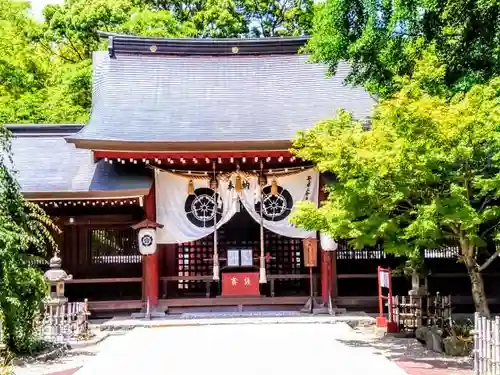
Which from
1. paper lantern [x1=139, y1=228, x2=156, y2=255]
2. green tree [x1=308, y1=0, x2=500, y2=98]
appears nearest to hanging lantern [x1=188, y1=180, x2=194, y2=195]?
paper lantern [x1=139, y1=228, x2=156, y2=255]

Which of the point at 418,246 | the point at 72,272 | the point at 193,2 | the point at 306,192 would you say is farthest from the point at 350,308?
the point at 193,2

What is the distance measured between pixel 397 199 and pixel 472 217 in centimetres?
112

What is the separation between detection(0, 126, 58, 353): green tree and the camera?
31.0 ft

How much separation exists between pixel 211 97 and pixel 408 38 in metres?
6.84

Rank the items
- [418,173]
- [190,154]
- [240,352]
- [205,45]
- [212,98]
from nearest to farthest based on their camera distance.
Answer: [418,173] → [240,352] → [190,154] → [212,98] → [205,45]

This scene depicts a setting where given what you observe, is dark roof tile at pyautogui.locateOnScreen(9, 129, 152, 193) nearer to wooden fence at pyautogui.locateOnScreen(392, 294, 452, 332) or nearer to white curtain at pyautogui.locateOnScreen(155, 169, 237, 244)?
white curtain at pyautogui.locateOnScreen(155, 169, 237, 244)

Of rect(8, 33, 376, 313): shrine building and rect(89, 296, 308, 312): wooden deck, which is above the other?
rect(8, 33, 376, 313): shrine building

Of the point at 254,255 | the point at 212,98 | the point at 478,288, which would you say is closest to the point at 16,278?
the point at 478,288

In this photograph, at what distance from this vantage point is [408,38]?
1220 cm

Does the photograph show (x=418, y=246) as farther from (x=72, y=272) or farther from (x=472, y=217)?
(x=72, y=272)

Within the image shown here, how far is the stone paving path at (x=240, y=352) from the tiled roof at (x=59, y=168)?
3.61 metres

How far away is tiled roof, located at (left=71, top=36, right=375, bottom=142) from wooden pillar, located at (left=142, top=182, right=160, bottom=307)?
1.66m

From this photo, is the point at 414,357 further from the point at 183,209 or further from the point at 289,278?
the point at 183,209

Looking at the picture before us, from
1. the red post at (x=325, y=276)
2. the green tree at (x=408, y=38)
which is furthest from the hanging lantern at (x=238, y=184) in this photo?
the green tree at (x=408, y=38)
